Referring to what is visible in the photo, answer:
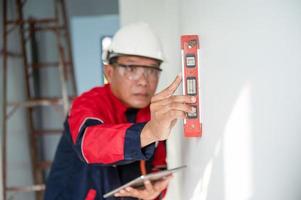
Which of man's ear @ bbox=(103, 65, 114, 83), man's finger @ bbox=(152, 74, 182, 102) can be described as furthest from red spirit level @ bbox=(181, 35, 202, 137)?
man's ear @ bbox=(103, 65, 114, 83)

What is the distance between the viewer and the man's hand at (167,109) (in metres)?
0.57

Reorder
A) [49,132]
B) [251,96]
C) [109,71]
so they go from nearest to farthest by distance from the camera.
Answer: [251,96], [109,71], [49,132]

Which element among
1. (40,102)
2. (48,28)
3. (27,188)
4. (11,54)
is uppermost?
(48,28)

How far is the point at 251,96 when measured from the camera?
0.50 m

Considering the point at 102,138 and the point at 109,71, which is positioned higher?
the point at 109,71

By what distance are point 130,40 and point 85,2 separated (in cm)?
253

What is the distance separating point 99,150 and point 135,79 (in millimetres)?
291

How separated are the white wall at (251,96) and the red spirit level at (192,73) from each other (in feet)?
0.05

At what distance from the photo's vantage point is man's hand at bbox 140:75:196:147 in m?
0.57

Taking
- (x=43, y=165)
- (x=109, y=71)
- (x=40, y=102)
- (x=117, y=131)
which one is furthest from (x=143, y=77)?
(x=43, y=165)

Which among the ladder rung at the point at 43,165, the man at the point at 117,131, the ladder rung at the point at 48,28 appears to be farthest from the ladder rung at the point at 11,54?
the man at the point at 117,131

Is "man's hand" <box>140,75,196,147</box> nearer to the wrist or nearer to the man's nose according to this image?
the wrist

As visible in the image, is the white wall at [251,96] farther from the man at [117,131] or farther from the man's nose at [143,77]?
the man's nose at [143,77]

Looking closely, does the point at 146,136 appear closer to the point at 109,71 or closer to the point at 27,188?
the point at 109,71
